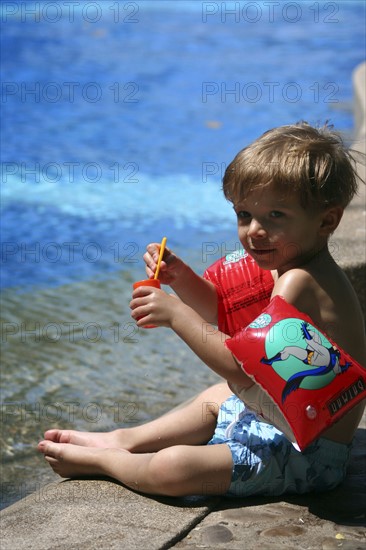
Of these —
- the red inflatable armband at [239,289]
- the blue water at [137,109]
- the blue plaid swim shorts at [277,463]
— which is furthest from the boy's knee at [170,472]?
the blue water at [137,109]

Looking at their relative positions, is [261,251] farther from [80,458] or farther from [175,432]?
[80,458]

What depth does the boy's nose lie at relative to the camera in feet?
8.84

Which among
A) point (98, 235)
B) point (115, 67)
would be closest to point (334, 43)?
point (115, 67)

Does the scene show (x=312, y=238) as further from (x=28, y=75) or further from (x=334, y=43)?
(x=334, y=43)

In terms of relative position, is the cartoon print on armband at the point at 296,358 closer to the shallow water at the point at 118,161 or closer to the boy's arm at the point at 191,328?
the boy's arm at the point at 191,328

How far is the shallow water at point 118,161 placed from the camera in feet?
14.9

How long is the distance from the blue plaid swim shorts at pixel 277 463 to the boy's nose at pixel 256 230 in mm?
540

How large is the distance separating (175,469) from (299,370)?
46cm

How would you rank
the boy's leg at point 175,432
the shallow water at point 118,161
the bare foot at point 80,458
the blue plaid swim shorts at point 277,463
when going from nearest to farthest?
the blue plaid swim shorts at point 277,463
the bare foot at point 80,458
the boy's leg at point 175,432
the shallow water at point 118,161

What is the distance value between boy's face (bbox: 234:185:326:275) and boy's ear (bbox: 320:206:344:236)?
0.01 meters

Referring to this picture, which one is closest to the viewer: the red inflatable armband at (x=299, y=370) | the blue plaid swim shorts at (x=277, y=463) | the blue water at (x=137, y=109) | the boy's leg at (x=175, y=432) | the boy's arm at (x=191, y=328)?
the red inflatable armband at (x=299, y=370)

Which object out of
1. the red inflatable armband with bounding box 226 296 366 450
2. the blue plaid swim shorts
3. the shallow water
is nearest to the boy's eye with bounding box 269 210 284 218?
the red inflatable armband with bounding box 226 296 366 450

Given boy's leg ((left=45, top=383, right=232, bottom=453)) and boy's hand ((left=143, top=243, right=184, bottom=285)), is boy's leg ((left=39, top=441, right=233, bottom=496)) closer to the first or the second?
boy's leg ((left=45, top=383, right=232, bottom=453))

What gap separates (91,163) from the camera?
346 inches
